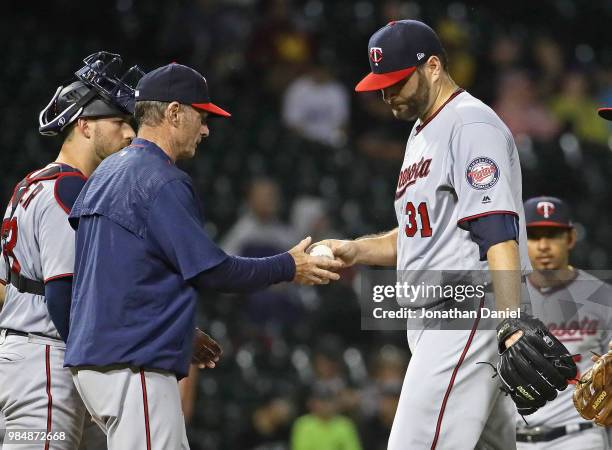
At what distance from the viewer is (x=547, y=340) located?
3.55 metres

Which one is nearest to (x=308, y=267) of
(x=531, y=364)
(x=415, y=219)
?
(x=415, y=219)

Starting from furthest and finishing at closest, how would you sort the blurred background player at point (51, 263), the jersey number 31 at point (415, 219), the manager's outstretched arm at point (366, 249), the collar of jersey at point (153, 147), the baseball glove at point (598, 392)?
the manager's outstretched arm at point (366, 249), the baseball glove at point (598, 392), the blurred background player at point (51, 263), the jersey number 31 at point (415, 219), the collar of jersey at point (153, 147)

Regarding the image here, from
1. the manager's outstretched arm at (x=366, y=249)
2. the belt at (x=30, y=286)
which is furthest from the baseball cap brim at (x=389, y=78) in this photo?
the belt at (x=30, y=286)

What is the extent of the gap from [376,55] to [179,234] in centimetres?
114

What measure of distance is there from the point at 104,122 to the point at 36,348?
100 cm

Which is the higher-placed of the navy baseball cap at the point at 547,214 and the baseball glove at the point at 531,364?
the navy baseball cap at the point at 547,214

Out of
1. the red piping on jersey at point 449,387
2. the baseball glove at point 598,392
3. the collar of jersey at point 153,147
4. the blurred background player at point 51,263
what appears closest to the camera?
the red piping on jersey at point 449,387

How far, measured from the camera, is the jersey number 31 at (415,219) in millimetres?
3908

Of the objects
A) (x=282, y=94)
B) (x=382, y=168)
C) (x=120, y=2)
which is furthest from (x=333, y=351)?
(x=120, y=2)

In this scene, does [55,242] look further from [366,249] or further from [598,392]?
[598,392]

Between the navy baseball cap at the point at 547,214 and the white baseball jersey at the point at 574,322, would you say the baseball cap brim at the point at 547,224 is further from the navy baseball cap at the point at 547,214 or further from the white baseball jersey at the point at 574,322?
the white baseball jersey at the point at 574,322

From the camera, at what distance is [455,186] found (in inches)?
150

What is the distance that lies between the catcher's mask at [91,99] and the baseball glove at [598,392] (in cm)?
223

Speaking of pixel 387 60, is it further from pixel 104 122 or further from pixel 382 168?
pixel 382 168
